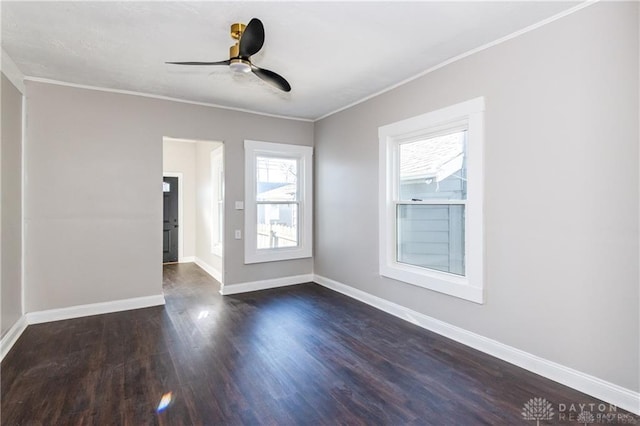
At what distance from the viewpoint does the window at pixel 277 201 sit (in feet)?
16.5

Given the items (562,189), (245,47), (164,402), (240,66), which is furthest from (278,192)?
(562,189)

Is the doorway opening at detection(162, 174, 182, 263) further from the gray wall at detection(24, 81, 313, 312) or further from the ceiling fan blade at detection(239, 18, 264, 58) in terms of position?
the ceiling fan blade at detection(239, 18, 264, 58)

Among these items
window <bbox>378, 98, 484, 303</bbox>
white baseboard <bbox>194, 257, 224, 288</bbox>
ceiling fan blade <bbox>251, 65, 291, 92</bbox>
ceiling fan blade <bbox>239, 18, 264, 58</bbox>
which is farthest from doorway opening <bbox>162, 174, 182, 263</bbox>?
ceiling fan blade <bbox>239, 18, 264, 58</bbox>

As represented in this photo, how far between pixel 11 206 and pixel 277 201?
3.14 metres

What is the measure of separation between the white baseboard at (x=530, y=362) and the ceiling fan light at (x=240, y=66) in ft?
9.62

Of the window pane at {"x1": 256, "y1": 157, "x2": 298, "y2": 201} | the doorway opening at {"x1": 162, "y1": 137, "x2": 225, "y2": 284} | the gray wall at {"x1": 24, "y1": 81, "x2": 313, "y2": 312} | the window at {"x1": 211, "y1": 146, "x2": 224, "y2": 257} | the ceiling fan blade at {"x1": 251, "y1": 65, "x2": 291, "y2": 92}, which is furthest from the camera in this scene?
the doorway opening at {"x1": 162, "y1": 137, "x2": 225, "y2": 284}

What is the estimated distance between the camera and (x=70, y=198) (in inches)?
152

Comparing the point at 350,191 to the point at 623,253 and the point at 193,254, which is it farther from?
the point at 193,254

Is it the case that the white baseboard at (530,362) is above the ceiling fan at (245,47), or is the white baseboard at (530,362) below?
below

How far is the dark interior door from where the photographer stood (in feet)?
25.0

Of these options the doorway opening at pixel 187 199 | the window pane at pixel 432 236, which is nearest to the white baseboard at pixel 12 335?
the doorway opening at pixel 187 199

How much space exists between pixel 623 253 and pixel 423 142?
6.56ft

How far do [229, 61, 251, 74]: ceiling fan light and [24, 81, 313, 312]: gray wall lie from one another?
2365 mm

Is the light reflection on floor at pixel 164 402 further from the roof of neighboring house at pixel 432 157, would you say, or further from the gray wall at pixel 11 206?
the roof of neighboring house at pixel 432 157
